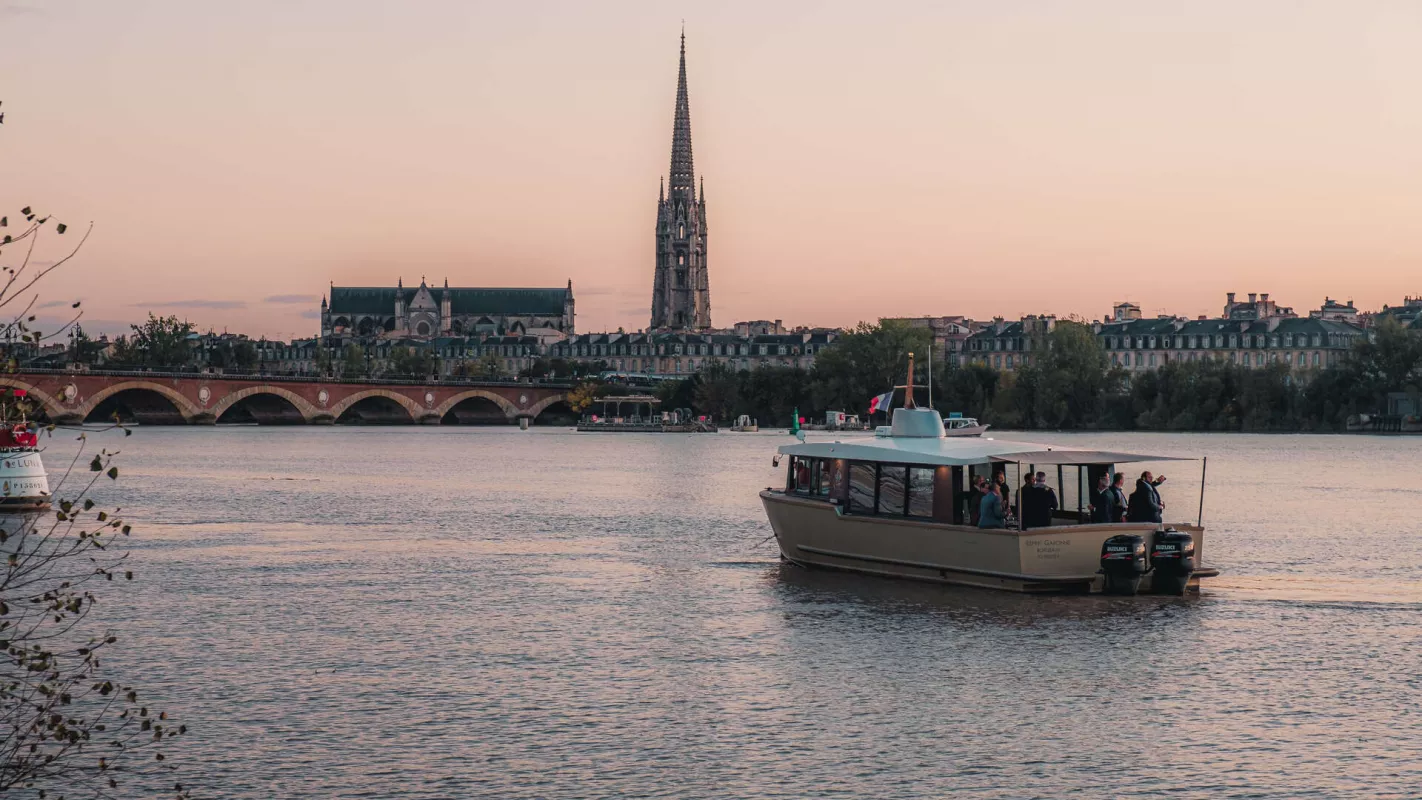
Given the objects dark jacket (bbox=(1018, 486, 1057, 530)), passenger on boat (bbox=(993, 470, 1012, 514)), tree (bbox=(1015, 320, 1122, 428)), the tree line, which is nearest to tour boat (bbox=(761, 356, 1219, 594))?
passenger on boat (bbox=(993, 470, 1012, 514))

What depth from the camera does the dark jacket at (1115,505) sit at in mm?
37438

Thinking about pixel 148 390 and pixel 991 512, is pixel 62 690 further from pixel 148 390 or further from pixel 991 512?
pixel 148 390

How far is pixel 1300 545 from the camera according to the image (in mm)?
53344

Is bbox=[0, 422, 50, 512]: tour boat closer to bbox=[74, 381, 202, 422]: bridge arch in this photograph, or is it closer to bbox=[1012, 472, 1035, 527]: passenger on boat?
bbox=[1012, 472, 1035, 527]: passenger on boat

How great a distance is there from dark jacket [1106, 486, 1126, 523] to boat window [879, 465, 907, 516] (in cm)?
438

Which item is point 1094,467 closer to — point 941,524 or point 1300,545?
point 941,524

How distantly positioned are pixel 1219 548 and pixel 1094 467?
48.6 ft

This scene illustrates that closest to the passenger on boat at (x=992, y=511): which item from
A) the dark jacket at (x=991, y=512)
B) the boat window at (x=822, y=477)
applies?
the dark jacket at (x=991, y=512)

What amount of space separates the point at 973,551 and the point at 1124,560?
3.05m

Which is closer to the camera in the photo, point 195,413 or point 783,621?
point 783,621

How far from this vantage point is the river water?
2253 centimetres

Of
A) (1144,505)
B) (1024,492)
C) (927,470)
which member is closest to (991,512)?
(1024,492)

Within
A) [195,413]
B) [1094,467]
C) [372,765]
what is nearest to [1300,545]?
[1094,467]

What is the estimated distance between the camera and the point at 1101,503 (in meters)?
37.5
